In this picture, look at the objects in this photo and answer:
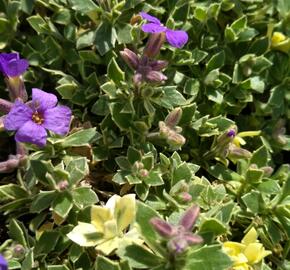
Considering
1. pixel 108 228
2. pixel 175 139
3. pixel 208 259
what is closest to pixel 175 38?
pixel 175 139

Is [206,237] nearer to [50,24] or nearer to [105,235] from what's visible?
[105,235]

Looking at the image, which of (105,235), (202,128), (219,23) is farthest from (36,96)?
(219,23)

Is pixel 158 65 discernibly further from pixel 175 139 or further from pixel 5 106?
pixel 5 106

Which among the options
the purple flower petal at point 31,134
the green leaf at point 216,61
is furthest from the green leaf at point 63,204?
the green leaf at point 216,61

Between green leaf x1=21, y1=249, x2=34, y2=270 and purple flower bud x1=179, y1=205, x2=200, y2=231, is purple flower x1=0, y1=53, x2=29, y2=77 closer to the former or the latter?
green leaf x1=21, y1=249, x2=34, y2=270

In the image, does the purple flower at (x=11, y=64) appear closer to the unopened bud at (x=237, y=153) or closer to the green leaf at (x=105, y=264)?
the green leaf at (x=105, y=264)
